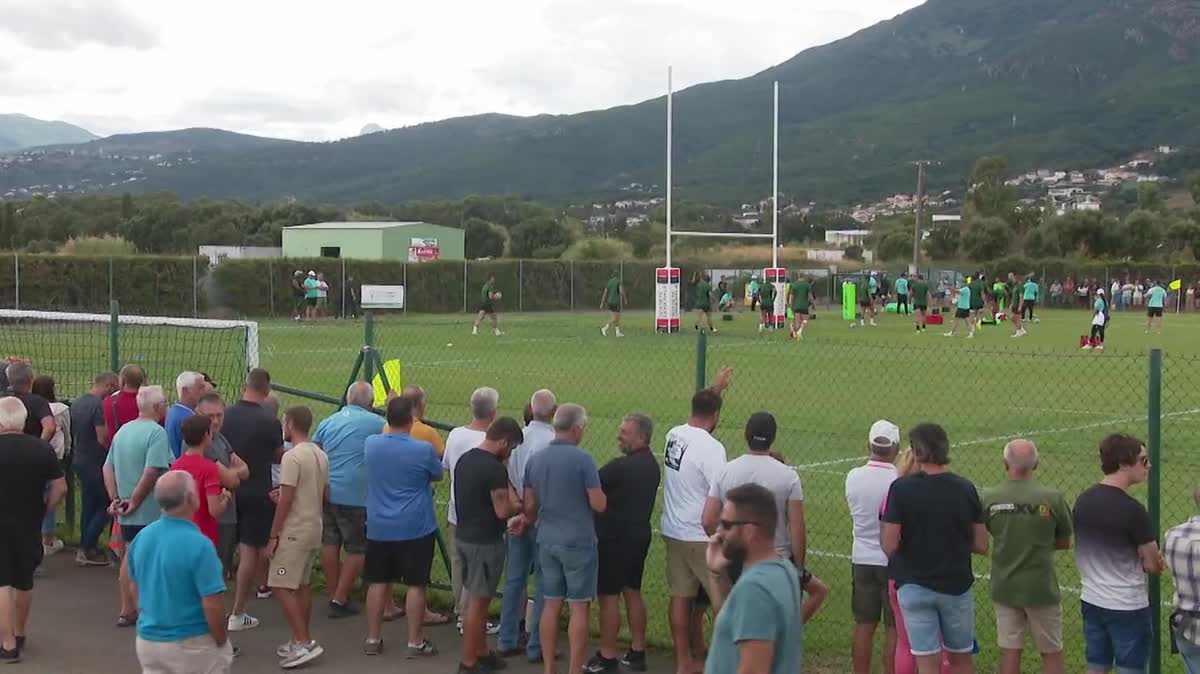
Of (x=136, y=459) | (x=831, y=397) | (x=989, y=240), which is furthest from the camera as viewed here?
(x=989, y=240)

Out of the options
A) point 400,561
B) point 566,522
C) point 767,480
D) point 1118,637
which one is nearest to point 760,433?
point 767,480

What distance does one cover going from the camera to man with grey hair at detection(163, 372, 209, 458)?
9.17m

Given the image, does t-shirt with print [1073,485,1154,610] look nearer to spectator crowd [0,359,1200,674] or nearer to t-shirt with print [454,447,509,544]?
spectator crowd [0,359,1200,674]

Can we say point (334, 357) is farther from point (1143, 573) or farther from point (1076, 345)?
point (1143, 573)

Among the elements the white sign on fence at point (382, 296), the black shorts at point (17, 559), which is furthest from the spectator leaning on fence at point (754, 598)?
the white sign on fence at point (382, 296)

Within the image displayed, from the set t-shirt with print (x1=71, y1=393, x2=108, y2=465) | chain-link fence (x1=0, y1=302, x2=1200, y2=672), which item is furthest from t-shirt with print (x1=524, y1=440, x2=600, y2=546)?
t-shirt with print (x1=71, y1=393, x2=108, y2=465)

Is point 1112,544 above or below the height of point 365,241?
below

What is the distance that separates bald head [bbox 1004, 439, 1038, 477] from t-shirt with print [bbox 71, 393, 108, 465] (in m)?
6.87

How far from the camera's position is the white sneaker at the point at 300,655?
797 cm

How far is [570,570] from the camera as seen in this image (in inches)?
296

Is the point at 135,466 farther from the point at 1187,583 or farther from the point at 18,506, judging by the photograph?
the point at 1187,583

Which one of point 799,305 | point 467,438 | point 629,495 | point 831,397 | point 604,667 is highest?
point 799,305

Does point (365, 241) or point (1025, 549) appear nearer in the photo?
point (1025, 549)

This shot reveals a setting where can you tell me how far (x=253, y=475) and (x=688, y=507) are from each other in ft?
10.5
